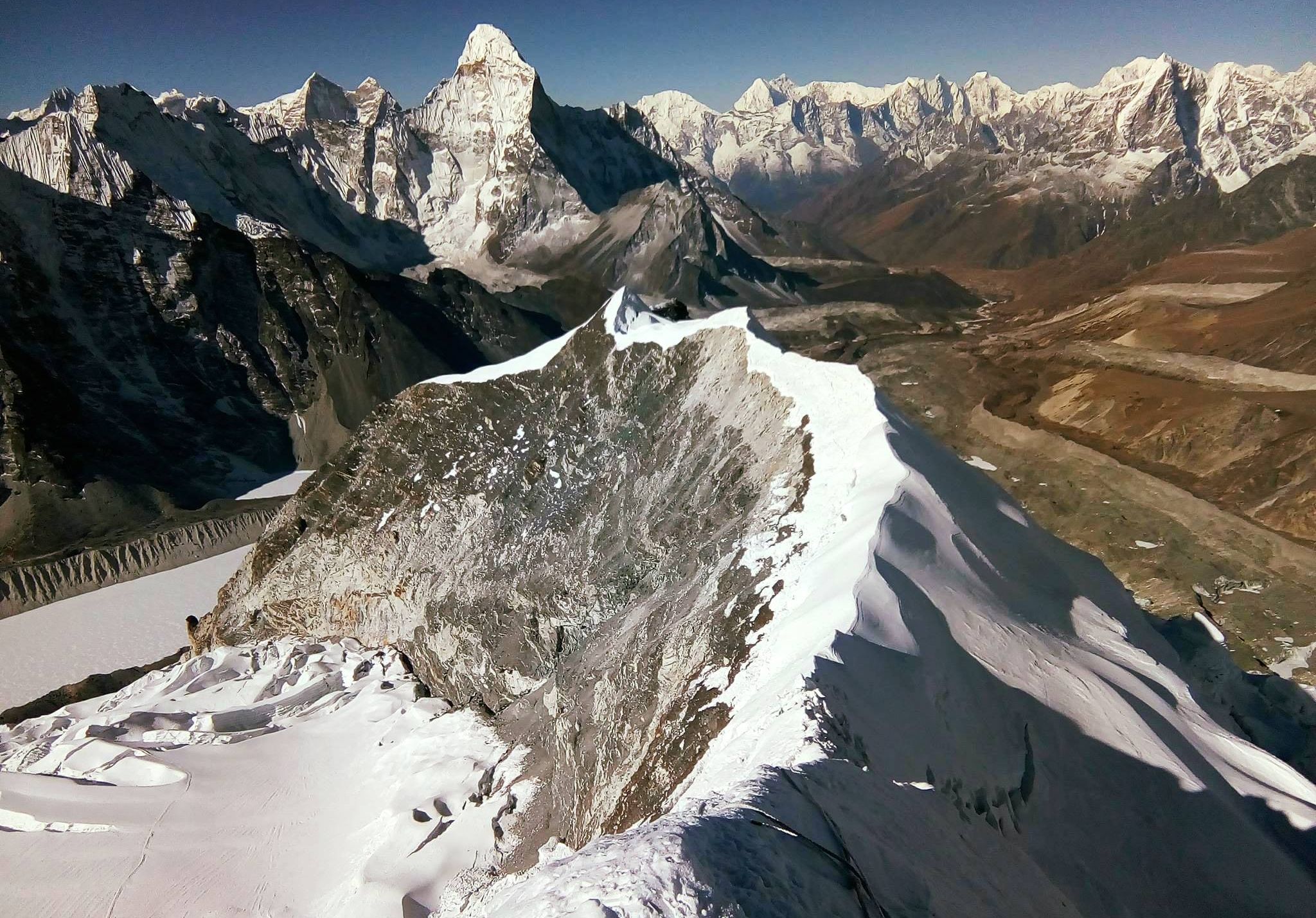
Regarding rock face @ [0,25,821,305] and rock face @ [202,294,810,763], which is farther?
rock face @ [0,25,821,305]

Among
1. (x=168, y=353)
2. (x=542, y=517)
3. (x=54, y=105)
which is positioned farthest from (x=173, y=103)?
(x=542, y=517)

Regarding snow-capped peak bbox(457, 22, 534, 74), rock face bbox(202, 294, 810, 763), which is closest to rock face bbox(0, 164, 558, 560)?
rock face bbox(202, 294, 810, 763)

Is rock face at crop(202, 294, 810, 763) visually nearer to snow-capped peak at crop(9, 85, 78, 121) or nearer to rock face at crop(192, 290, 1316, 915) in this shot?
rock face at crop(192, 290, 1316, 915)

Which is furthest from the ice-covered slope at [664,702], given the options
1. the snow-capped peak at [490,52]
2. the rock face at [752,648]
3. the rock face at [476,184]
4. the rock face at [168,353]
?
the snow-capped peak at [490,52]

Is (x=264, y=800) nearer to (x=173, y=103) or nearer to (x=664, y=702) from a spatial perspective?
(x=664, y=702)

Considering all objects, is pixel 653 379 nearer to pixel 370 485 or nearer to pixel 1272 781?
pixel 370 485
